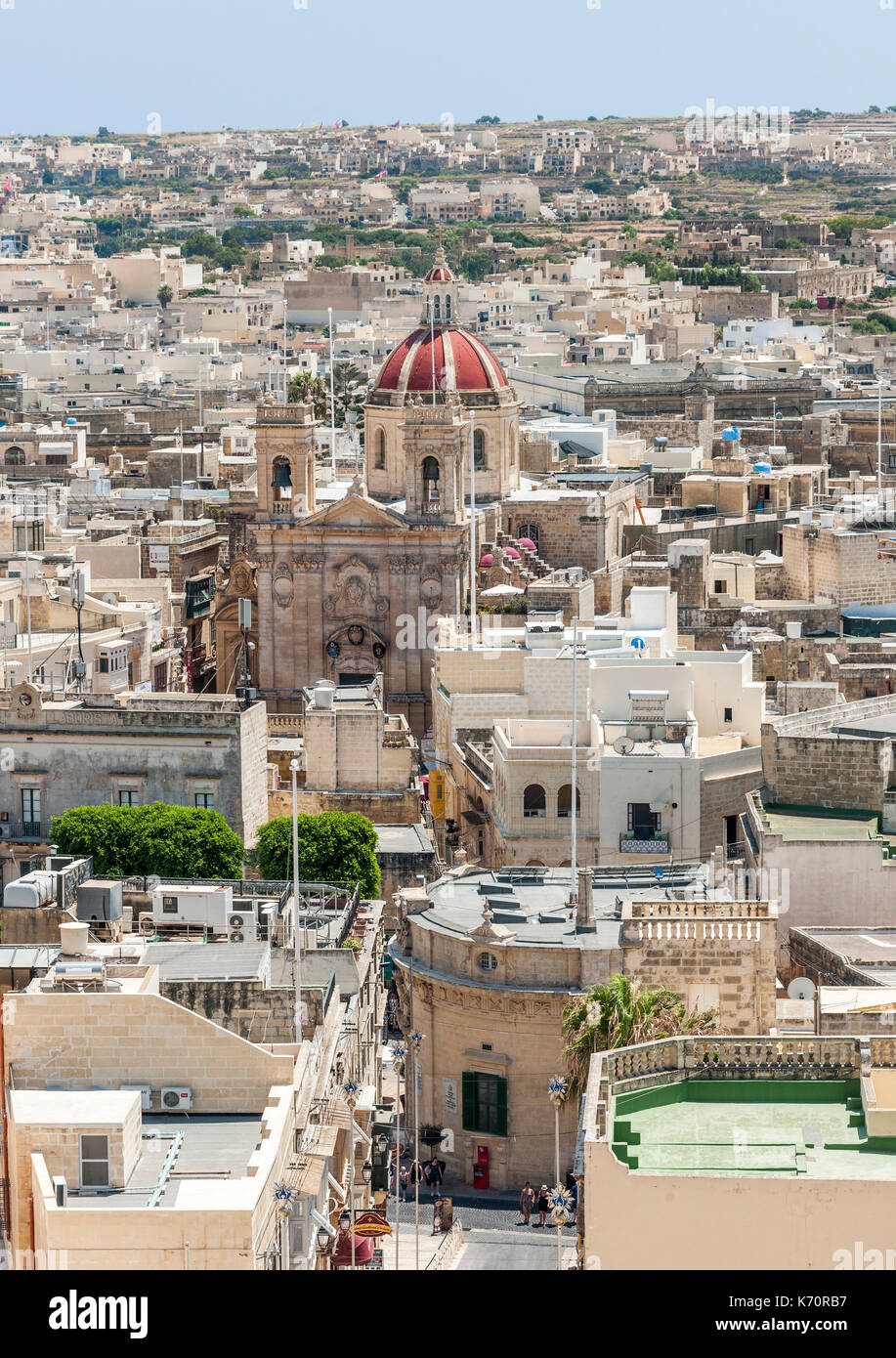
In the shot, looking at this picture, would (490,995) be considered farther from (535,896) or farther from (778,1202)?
(778,1202)

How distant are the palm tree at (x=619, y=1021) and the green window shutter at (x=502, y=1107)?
3603 mm

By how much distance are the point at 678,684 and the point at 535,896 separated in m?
11.3

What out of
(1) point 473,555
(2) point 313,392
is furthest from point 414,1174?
(2) point 313,392

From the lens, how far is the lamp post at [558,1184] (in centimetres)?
2880

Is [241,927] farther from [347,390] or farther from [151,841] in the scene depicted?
[347,390]

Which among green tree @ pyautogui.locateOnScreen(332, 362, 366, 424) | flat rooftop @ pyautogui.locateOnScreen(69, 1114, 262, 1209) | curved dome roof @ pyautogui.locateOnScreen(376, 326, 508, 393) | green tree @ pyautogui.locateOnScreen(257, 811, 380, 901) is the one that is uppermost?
curved dome roof @ pyautogui.locateOnScreen(376, 326, 508, 393)

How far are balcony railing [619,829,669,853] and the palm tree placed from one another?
1280cm

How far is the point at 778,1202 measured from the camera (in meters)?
23.4

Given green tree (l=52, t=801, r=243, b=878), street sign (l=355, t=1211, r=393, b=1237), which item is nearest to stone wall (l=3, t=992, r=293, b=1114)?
street sign (l=355, t=1211, r=393, b=1237)

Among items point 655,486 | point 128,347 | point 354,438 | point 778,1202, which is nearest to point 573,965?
point 778,1202

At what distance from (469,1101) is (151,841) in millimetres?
9517

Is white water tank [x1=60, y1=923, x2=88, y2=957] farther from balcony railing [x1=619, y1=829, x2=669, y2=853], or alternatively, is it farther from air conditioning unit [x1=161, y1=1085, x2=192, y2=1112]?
balcony railing [x1=619, y1=829, x2=669, y2=853]

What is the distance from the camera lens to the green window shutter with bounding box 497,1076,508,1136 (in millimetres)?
37219

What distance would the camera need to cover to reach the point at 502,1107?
37.2m
